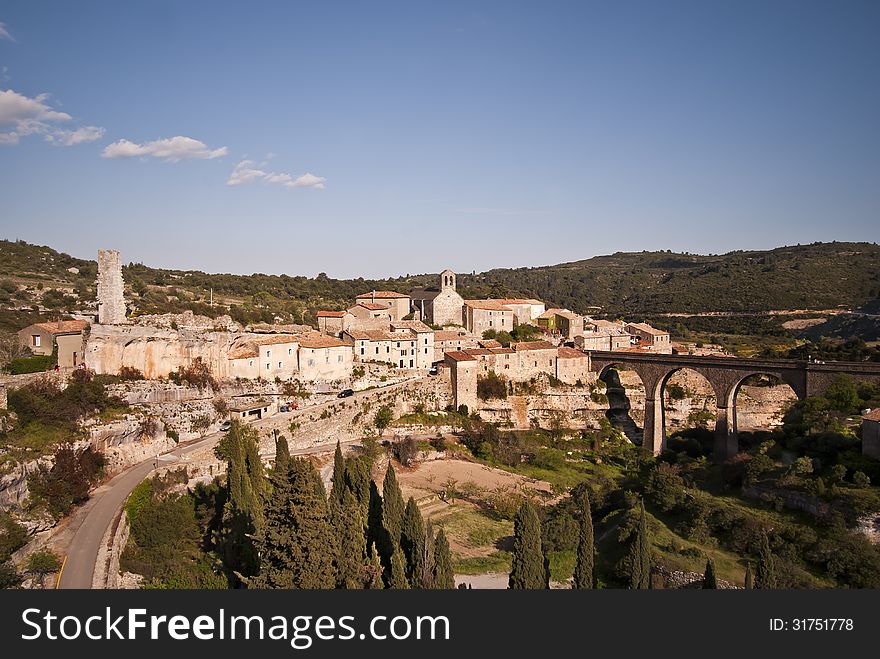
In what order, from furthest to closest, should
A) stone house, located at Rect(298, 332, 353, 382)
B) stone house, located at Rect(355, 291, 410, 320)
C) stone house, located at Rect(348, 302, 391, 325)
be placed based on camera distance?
stone house, located at Rect(355, 291, 410, 320) → stone house, located at Rect(348, 302, 391, 325) → stone house, located at Rect(298, 332, 353, 382)

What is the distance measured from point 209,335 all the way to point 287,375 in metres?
4.76

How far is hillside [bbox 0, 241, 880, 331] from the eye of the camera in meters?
47.4

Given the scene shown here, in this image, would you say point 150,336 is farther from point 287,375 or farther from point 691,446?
point 691,446

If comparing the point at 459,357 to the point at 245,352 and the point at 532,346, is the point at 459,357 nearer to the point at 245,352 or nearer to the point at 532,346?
the point at 532,346

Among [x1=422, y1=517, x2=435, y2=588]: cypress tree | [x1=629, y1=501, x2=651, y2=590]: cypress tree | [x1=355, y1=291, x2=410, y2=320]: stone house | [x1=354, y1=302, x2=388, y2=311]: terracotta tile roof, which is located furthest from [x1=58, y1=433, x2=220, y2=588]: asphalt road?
[x1=355, y1=291, x2=410, y2=320]: stone house

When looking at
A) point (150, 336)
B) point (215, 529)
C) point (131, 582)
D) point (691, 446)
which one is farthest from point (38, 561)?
point (691, 446)

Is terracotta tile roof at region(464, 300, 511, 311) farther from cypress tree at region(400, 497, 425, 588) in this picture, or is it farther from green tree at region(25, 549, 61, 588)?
green tree at region(25, 549, 61, 588)

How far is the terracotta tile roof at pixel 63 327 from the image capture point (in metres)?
32.5

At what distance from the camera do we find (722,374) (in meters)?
42.7

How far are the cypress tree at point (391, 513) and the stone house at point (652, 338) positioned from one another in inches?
1525

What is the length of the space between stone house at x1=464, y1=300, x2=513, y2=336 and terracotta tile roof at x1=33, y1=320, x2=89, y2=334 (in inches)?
1087

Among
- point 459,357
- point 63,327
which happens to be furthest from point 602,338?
point 63,327

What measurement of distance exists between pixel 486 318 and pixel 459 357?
1091cm

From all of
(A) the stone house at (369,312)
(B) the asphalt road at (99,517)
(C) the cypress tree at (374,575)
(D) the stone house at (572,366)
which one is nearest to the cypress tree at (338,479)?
(C) the cypress tree at (374,575)
